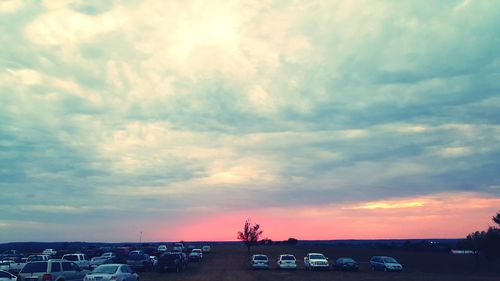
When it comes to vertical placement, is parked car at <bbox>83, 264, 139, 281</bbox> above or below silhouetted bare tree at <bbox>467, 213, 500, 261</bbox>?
below

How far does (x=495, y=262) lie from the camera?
66938 millimetres

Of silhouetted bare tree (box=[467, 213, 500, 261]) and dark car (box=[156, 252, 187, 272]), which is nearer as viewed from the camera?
dark car (box=[156, 252, 187, 272])

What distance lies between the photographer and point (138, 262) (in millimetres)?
46469

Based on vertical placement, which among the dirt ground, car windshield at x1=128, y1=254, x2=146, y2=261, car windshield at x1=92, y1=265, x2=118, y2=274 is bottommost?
the dirt ground

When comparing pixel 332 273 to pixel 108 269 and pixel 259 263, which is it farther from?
pixel 108 269

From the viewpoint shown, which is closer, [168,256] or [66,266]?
[66,266]

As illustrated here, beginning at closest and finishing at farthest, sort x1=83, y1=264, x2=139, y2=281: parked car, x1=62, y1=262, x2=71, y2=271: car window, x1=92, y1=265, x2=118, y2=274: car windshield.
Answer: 1. x1=83, y1=264, x2=139, y2=281: parked car
2. x1=92, y1=265, x2=118, y2=274: car windshield
3. x1=62, y1=262, x2=71, y2=271: car window

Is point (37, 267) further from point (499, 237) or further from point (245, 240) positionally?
point (245, 240)

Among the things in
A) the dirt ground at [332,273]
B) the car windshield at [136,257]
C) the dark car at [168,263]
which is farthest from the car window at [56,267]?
the car windshield at [136,257]

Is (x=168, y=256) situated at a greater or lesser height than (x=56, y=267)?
greater

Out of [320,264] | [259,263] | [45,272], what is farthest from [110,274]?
[320,264]

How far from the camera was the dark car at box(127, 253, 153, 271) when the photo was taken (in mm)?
46219

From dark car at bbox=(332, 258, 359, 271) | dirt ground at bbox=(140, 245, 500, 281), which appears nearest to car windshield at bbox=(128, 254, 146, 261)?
dirt ground at bbox=(140, 245, 500, 281)

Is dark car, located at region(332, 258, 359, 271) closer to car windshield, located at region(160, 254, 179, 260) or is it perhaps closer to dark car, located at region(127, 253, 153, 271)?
car windshield, located at region(160, 254, 179, 260)
